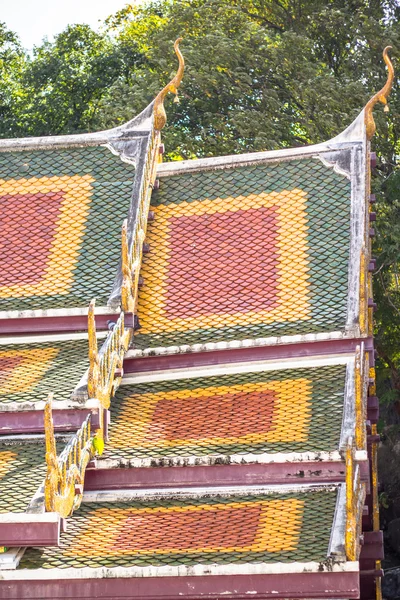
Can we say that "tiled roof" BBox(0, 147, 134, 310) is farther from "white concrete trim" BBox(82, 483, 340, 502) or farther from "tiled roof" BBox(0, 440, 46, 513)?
"tiled roof" BBox(0, 440, 46, 513)

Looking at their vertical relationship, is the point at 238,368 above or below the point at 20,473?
above

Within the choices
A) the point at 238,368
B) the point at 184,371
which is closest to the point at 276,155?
the point at 238,368

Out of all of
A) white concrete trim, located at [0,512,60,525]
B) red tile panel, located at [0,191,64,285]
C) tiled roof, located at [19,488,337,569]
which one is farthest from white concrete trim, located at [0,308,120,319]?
white concrete trim, located at [0,512,60,525]

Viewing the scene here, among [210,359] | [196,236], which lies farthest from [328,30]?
[210,359]

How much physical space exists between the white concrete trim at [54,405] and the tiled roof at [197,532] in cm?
93

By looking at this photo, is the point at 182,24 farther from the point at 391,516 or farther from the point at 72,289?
the point at 72,289

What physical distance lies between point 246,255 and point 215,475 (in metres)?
3.52

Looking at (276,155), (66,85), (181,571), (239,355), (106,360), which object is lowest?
(181,571)

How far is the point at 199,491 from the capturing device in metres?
10.4

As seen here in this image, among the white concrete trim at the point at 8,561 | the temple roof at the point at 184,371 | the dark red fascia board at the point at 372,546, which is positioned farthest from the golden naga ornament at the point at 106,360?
the dark red fascia board at the point at 372,546

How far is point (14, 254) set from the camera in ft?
43.4

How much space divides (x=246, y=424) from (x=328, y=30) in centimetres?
1830

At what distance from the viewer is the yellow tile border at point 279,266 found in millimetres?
12406

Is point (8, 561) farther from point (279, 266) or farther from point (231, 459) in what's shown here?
point (279, 266)
